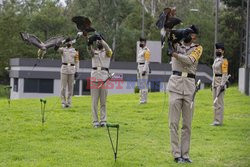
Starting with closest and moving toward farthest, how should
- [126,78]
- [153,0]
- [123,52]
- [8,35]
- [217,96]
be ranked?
1. [217,96]
2. [126,78]
3. [8,35]
4. [123,52]
5. [153,0]

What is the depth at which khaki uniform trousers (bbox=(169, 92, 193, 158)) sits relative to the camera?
31.2ft

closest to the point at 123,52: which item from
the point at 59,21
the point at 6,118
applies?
the point at 59,21

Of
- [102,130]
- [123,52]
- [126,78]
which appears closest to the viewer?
[102,130]

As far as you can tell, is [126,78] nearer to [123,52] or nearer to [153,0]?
[123,52]

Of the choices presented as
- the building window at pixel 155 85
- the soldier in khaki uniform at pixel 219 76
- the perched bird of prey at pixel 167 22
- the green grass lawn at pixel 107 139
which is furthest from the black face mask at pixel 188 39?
the building window at pixel 155 85

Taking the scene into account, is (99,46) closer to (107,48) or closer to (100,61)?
(107,48)

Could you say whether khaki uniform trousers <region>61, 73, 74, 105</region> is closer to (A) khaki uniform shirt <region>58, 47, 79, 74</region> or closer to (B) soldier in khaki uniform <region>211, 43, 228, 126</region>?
(A) khaki uniform shirt <region>58, 47, 79, 74</region>

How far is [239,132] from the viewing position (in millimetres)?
13844

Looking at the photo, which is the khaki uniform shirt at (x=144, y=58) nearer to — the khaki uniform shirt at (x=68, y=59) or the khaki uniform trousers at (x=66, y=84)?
the khaki uniform shirt at (x=68, y=59)

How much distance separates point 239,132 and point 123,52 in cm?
4875

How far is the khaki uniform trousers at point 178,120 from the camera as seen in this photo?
31.2ft

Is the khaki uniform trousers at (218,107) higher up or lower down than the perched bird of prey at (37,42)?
lower down

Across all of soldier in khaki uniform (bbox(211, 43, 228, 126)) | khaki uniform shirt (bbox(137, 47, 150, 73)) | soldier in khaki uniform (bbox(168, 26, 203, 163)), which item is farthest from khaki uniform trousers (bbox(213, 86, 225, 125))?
soldier in khaki uniform (bbox(168, 26, 203, 163))

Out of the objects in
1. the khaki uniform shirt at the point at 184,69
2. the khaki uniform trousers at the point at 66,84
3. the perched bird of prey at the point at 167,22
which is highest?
the perched bird of prey at the point at 167,22
